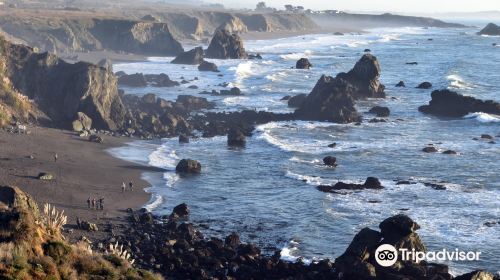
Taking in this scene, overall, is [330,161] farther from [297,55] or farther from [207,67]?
[297,55]

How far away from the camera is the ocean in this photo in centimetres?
3538

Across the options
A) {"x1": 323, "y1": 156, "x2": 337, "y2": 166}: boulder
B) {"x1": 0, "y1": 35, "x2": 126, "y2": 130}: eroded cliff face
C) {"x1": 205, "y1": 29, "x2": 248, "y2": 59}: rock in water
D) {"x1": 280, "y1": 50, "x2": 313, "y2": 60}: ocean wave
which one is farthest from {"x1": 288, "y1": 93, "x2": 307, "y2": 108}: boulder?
{"x1": 280, "y1": 50, "x2": 313, "y2": 60}: ocean wave

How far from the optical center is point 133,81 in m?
87.0

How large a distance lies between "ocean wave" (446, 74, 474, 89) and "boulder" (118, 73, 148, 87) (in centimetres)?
3949

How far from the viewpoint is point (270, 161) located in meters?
51.4

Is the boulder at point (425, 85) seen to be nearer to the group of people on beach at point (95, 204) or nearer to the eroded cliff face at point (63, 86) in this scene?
the eroded cliff face at point (63, 86)

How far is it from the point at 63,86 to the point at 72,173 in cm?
1842

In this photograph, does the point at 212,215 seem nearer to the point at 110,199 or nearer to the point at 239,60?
the point at 110,199

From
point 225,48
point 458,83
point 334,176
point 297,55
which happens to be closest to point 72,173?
point 334,176

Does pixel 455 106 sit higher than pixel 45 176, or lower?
higher

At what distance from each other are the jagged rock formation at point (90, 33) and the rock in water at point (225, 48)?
27.0 feet

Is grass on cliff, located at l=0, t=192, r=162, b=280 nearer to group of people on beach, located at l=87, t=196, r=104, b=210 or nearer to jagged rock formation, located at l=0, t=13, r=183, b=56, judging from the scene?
group of people on beach, located at l=87, t=196, r=104, b=210

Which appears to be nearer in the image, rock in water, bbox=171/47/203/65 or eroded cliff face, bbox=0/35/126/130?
eroded cliff face, bbox=0/35/126/130

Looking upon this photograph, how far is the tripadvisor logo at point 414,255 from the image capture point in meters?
29.8
